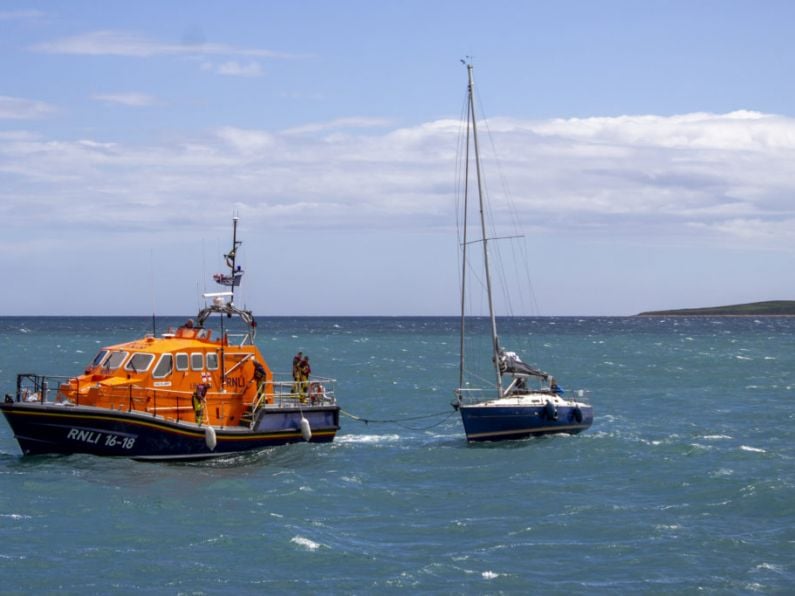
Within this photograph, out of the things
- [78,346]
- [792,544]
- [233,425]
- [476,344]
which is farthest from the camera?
[476,344]

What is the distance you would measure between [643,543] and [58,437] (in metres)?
14.3

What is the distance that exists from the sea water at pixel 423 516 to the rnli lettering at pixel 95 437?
50cm

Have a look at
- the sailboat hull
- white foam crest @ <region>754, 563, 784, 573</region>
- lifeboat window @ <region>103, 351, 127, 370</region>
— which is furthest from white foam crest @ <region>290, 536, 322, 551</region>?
the sailboat hull

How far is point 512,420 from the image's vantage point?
34.4 m

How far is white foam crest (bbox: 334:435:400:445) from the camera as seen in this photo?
35219 mm

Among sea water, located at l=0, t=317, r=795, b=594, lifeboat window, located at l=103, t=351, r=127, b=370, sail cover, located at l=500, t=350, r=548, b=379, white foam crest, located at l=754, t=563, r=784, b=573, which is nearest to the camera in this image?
sea water, located at l=0, t=317, r=795, b=594

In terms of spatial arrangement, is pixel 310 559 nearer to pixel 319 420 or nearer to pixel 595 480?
pixel 595 480

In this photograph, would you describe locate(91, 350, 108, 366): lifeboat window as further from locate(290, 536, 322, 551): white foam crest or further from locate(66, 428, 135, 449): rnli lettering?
locate(290, 536, 322, 551): white foam crest

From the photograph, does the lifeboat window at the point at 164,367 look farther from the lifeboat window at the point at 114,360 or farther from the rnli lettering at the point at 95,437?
the rnli lettering at the point at 95,437

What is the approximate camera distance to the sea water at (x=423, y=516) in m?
19.2

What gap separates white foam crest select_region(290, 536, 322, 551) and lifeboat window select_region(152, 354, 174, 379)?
9.54 meters

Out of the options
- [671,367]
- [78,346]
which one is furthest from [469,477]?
[78,346]

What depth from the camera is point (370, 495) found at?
26078 mm

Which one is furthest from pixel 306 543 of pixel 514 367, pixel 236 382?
pixel 514 367
